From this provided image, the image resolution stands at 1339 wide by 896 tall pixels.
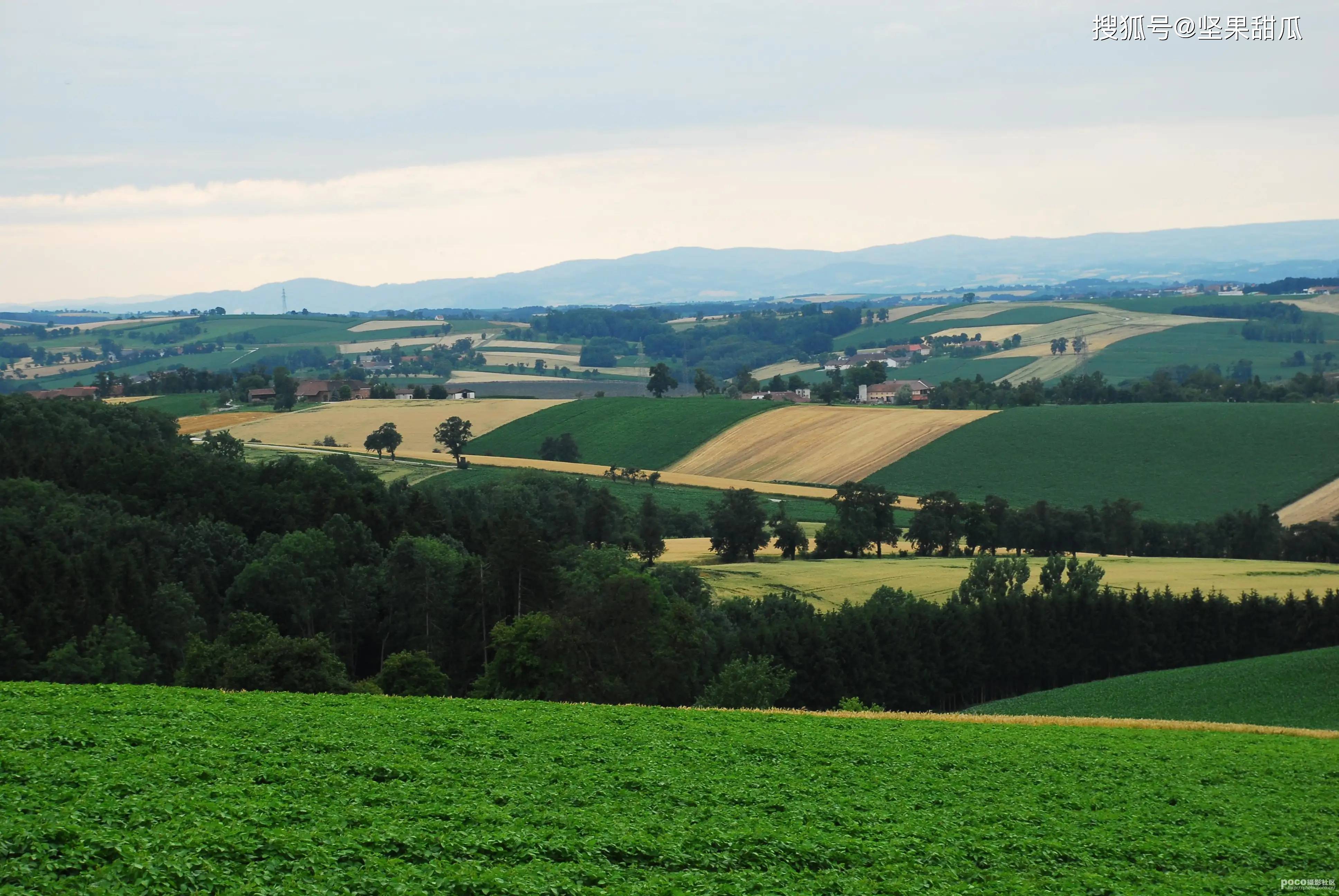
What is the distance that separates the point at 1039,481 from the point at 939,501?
1565 centimetres

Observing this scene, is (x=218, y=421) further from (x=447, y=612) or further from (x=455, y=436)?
(x=447, y=612)

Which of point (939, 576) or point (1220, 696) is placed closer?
point (1220, 696)

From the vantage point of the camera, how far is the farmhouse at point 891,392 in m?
162

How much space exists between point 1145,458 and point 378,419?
3279 inches

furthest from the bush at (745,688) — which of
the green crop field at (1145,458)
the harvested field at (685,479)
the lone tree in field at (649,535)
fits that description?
the green crop field at (1145,458)

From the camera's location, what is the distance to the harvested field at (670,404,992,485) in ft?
380

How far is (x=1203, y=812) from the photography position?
23.7m

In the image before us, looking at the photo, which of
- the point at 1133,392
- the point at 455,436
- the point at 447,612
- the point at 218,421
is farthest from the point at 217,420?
the point at 1133,392

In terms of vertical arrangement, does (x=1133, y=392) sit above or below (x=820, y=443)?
above

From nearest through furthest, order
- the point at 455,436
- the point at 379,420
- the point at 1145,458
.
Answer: the point at 1145,458, the point at 455,436, the point at 379,420

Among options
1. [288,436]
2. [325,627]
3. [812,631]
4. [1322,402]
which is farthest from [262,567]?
[1322,402]

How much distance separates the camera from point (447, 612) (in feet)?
197

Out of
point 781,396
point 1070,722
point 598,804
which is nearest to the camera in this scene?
point 598,804

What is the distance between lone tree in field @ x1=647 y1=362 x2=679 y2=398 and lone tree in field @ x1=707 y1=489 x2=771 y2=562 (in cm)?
9048
